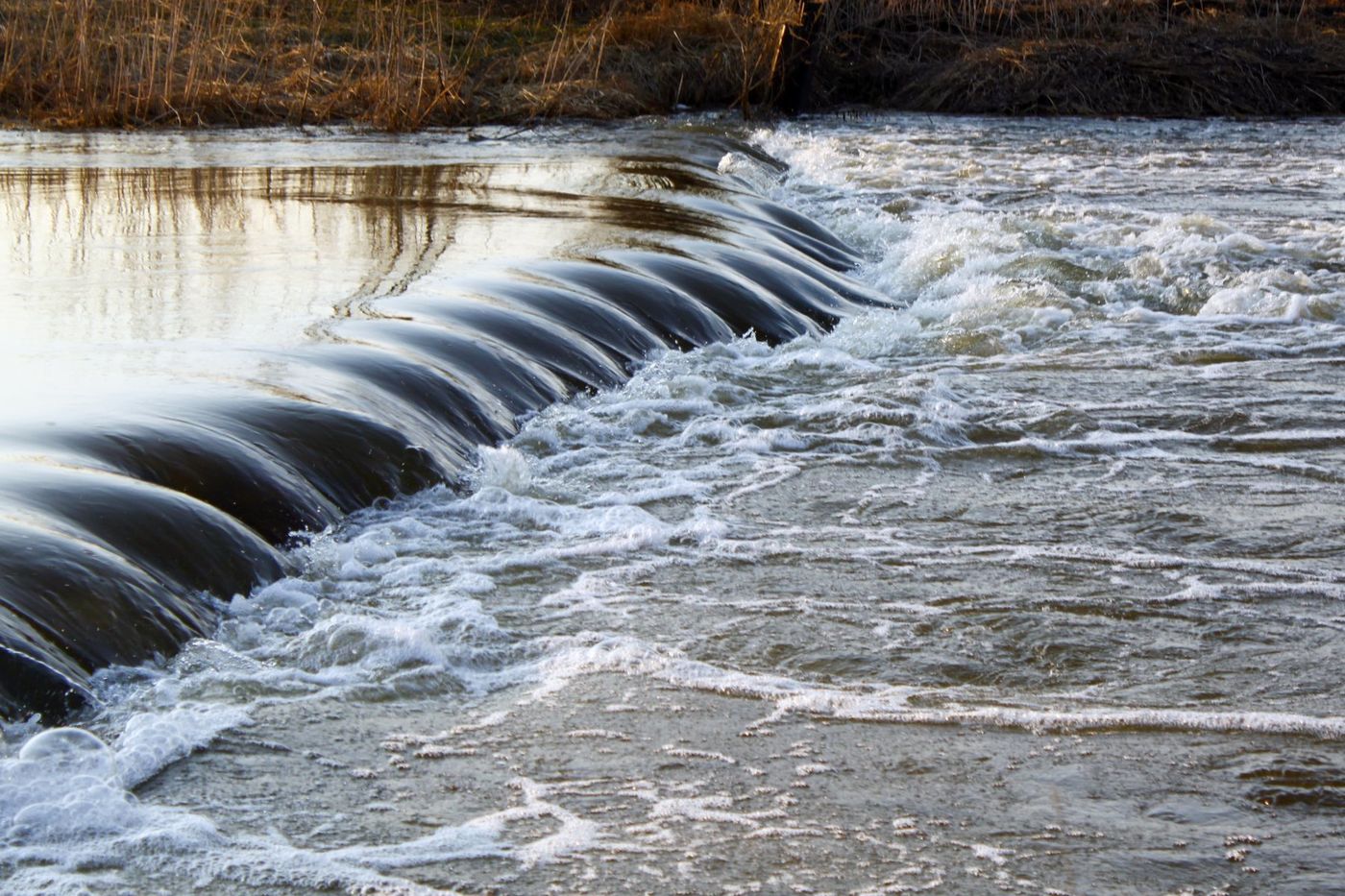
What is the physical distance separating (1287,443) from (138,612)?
15.3ft

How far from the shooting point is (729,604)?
14.8 feet

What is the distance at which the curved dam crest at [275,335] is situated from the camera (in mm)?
4230

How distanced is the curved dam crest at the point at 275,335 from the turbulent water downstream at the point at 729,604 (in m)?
0.05

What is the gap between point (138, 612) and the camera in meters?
4.02

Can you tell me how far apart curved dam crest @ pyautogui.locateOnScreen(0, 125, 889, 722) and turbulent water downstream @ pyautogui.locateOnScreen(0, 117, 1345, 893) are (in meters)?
0.05

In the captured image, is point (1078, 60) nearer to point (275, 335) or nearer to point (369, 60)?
point (369, 60)

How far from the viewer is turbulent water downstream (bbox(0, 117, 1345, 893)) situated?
3117 millimetres

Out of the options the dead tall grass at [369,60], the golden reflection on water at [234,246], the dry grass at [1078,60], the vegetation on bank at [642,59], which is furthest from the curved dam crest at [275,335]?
the dry grass at [1078,60]

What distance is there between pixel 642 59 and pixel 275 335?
16030 mm

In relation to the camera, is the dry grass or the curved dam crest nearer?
the curved dam crest

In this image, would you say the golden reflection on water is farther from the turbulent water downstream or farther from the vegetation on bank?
the vegetation on bank

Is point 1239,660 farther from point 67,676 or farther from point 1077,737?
point 67,676

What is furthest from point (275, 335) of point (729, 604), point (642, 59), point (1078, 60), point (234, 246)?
point (1078, 60)

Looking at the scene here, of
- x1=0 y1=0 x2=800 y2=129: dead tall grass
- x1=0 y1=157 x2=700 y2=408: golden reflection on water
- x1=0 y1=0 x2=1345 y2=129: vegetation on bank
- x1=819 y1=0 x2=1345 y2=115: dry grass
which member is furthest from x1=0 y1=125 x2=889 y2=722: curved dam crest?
x1=819 y1=0 x2=1345 y2=115: dry grass
